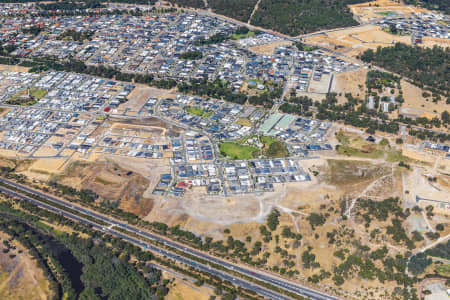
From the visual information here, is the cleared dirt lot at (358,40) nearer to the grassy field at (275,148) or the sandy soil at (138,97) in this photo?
the grassy field at (275,148)

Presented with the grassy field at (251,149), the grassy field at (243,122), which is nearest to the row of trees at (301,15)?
the grassy field at (243,122)

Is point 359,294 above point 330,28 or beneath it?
beneath

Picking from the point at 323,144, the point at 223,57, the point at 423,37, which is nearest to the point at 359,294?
the point at 323,144

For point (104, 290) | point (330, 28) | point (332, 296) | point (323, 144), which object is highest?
point (330, 28)

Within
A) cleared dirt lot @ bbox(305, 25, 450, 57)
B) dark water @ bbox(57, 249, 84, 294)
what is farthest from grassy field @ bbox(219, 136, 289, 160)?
cleared dirt lot @ bbox(305, 25, 450, 57)

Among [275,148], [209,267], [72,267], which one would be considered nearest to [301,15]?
[275,148]

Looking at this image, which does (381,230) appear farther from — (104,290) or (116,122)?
(116,122)
